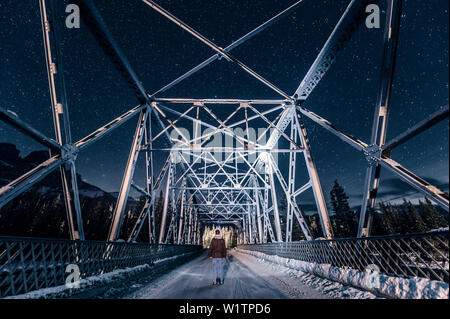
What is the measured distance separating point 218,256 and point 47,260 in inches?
167

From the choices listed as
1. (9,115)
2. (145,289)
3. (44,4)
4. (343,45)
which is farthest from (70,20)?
(343,45)

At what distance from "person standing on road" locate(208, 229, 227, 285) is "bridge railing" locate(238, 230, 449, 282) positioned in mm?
3080

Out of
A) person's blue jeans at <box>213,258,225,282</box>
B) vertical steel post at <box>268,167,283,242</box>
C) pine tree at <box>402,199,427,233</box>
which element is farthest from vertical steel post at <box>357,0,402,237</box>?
pine tree at <box>402,199,427,233</box>

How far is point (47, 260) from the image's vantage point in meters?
3.71

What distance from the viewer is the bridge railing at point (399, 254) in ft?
8.34

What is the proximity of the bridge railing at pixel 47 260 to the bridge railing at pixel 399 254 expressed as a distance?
565cm

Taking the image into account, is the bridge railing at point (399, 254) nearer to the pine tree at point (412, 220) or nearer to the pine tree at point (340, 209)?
the pine tree at point (340, 209)

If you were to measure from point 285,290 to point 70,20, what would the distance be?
827 centimetres

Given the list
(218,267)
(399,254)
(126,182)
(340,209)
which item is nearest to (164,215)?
(126,182)

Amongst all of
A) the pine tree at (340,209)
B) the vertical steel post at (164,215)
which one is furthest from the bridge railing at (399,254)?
the pine tree at (340,209)

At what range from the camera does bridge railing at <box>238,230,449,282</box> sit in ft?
8.34

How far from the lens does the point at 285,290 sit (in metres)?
4.67

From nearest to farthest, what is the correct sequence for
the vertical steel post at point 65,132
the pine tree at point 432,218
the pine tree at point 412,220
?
the vertical steel post at point 65,132 → the pine tree at point 432,218 → the pine tree at point 412,220
